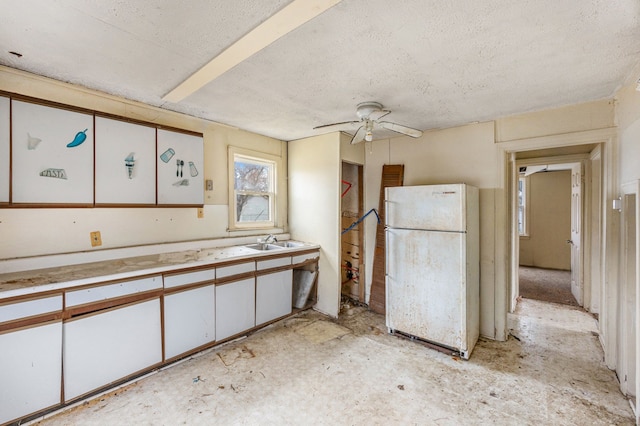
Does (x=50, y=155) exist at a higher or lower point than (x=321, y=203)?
higher

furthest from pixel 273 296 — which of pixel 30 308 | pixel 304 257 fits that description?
pixel 30 308

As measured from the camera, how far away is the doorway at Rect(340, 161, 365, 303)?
420 cm

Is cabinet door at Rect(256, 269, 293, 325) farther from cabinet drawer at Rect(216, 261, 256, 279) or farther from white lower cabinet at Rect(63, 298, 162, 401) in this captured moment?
white lower cabinet at Rect(63, 298, 162, 401)

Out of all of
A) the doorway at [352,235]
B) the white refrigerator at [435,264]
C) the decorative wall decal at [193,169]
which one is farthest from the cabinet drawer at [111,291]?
the doorway at [352,235]

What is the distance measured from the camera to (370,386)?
2246 millimetres

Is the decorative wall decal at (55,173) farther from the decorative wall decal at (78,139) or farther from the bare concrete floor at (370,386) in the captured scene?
the bare concrete floor at (370,386)

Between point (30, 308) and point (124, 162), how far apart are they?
4.23 ft

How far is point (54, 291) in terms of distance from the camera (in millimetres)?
1854

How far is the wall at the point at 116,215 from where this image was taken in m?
2.15

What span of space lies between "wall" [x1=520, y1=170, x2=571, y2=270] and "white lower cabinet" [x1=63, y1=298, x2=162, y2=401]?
7.72m

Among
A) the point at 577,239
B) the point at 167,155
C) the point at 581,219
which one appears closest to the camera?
the point at 167,155

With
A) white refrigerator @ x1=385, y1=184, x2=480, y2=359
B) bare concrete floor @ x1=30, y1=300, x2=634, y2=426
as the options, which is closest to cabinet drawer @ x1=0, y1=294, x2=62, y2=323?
bare concrete floor @ x1=30, y1=300, x2=634, y2=426

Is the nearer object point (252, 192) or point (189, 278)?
point (189, 278)

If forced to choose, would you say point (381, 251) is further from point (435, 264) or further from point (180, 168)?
point (180, 168)
